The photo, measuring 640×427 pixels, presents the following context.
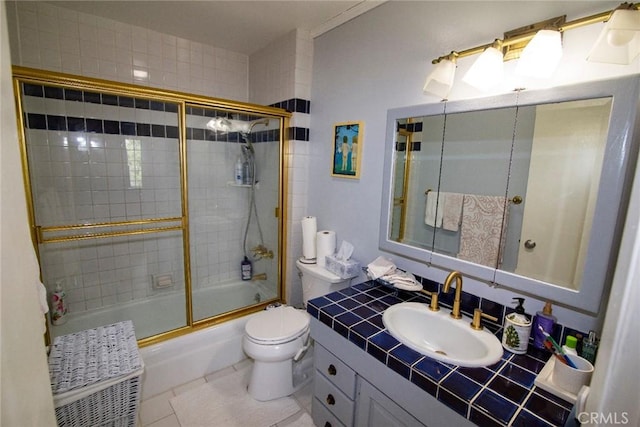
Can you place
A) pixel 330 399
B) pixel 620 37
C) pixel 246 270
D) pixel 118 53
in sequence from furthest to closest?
pixel 246 270, pixel 118 53, pixel 330 399, pixel 620 37

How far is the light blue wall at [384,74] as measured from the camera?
3.42 feet

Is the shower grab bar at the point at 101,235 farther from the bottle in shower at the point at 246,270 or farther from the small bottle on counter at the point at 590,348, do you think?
the small bottle on counter at the point at 590,348

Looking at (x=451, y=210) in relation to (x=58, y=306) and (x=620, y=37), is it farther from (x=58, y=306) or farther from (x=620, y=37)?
(x=58, y=306)

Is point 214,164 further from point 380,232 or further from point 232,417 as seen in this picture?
point 232,417

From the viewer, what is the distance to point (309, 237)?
2104mm

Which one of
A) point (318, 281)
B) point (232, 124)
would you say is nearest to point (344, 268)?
point (318, 281)

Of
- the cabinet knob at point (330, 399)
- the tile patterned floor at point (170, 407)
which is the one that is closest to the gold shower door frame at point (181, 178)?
the tile patterned floor at point (170, 407)

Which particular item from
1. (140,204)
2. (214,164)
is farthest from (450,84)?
(140,204)

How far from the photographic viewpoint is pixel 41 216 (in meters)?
1.72

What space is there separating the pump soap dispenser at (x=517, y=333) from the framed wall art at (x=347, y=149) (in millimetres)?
1092

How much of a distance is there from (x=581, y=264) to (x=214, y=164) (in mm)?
2459

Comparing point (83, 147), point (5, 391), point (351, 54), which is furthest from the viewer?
point (83, 147)

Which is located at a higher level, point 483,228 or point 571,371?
point 483,228

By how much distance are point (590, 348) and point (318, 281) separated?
4.32ft
